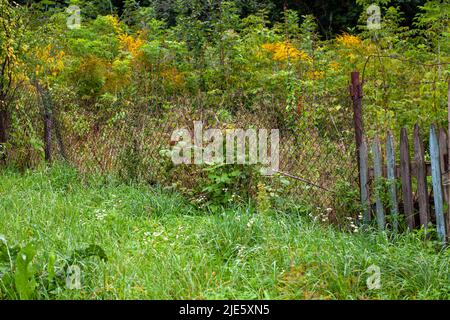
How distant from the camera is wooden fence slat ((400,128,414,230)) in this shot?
4418mm

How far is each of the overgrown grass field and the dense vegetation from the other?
14 mm

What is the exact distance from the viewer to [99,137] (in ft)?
23.2

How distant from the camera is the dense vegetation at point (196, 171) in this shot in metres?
3.52

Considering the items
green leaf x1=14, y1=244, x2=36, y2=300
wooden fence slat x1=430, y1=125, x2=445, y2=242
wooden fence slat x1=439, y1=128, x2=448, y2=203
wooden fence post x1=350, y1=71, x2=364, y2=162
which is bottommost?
green leaf x1=14, y1=244, x2=36, y2=300

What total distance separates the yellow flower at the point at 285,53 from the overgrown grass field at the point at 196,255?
5.47 m

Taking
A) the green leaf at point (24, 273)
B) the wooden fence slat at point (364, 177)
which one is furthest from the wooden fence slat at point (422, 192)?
the green leaf at point (24, 273)

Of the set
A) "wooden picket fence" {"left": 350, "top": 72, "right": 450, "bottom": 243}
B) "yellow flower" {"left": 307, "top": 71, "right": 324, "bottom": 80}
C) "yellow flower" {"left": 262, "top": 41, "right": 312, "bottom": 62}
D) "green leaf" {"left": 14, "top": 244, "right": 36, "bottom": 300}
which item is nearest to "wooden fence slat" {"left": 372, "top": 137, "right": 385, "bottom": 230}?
"wooden picket fence" {"left": 350, "top": 72, "right": 450, "bottom": 243}

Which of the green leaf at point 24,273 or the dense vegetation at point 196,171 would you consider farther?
the dense vegetation at point 196,171

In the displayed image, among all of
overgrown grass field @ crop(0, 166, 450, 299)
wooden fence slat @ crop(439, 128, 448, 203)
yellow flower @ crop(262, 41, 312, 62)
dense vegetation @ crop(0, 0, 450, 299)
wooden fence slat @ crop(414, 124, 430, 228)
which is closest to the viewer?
overgrown grass field @ crop(0, 166, 450, 299)

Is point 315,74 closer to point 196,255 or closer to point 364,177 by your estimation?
point 364,177

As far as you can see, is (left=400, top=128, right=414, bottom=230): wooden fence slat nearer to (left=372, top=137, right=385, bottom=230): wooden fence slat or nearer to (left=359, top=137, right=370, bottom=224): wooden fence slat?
(left=372, top=137, right=385, bottom=230): wooden fence slat

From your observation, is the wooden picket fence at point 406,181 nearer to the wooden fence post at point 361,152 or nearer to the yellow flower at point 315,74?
the wooden fence post at point 361,152
